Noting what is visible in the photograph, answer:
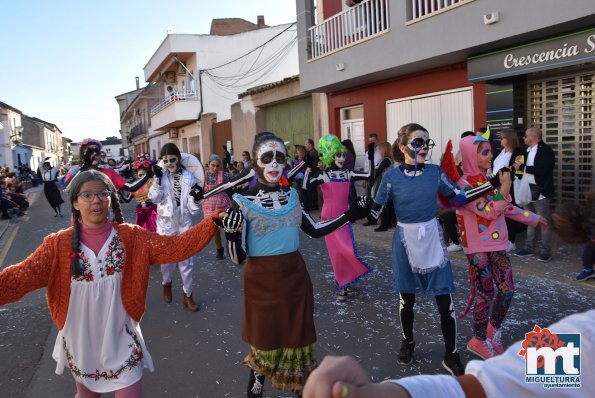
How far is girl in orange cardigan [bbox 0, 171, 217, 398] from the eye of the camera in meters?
2.76

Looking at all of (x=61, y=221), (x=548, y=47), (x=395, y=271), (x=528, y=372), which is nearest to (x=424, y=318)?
(x=395, y=271)

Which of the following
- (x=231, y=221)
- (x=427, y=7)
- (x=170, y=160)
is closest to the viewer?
(x=231, y=221)

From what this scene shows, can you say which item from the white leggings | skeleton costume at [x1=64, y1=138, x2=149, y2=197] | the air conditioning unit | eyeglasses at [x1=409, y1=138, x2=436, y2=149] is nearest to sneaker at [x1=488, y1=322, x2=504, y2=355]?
eyeglasses at [x1=409, y1=138, x2=436, y2=149]

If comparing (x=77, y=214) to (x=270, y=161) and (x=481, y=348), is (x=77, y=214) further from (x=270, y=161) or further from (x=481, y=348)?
(x=481, y=348)

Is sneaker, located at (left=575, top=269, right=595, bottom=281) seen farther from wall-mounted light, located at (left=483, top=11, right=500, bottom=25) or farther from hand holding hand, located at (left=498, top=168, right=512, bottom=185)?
wall-mounted light, located at (left=483, top=11, right=500, bottom=25)

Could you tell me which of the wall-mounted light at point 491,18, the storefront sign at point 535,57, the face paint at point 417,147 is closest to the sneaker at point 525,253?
the storefront sign at point 535,57

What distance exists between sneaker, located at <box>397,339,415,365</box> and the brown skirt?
48.3 inches

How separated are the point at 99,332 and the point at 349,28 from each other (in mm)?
12008

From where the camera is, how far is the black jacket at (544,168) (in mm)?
7348

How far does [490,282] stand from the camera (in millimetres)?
4191

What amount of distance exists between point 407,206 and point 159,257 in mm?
2112

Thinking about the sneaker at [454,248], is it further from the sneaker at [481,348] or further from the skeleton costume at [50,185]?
the skeleton costume at [50,185]

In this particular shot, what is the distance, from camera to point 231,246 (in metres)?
3.40

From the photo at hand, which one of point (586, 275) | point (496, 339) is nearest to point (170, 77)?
point (586, 275)
